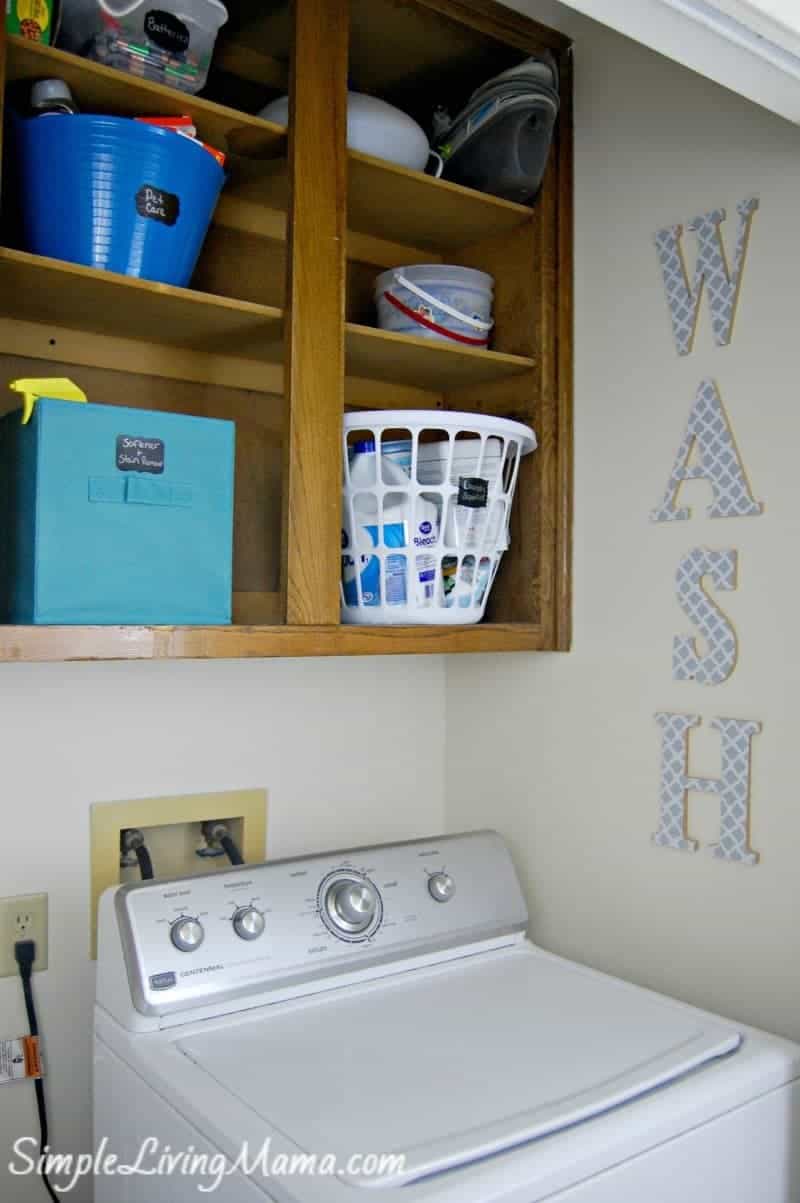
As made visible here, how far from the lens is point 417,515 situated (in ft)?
4.89

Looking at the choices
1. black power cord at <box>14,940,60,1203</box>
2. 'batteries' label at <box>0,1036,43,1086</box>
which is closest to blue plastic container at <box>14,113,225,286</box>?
black power cord at <box>14,940,60,1203</box>

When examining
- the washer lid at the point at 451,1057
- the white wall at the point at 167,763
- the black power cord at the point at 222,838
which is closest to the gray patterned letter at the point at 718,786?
the washer lid at the point at 451,1057

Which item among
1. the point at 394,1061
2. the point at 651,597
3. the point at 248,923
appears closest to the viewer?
the point at 394,1061

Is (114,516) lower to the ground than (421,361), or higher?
lower

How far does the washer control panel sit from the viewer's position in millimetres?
1300

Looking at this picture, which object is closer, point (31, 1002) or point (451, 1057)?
point (451, 1057)

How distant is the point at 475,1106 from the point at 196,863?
0.69 metres

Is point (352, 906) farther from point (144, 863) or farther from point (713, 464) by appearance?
point (713, 464)

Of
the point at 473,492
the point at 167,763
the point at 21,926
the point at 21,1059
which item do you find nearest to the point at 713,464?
the point at 473,492

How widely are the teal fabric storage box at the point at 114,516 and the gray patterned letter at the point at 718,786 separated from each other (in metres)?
0.67

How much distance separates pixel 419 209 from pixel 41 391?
71cm

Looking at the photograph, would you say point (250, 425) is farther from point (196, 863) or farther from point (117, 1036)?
point (117, 1036)

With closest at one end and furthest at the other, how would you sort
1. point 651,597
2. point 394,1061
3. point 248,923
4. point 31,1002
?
point 394,1061, point 248,923, point 31,1002, point 651,597

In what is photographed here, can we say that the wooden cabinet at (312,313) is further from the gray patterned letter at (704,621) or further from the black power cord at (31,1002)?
the black power cord at (31,1002)
